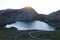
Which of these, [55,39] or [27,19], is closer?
[55,39]

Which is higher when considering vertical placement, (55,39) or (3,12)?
(3,12)

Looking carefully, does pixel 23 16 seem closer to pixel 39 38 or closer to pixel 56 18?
pixel 56 18

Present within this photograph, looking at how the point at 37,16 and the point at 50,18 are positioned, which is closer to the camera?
the point at 50,18

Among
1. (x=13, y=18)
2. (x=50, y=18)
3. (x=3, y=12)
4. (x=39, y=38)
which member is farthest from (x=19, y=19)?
(x=39, y=38)

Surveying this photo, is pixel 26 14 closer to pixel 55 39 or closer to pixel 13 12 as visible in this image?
pixel 13 12

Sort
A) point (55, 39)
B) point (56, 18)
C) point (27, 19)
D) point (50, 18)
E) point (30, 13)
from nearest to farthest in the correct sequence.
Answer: point (55, 39)
point (56, 18)
point (50, 18)
point (27, 19)
point (30, 13)

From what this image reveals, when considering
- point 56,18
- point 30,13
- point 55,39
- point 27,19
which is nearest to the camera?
point 55,39

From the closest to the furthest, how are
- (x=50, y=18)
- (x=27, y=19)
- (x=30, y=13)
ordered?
(x=50, y=18), (x=27, y=19), (x=30, y=13)

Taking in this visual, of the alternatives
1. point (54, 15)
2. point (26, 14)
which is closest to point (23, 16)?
point (26, 14)

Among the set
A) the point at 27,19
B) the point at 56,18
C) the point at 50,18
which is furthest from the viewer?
the point at 27,19
